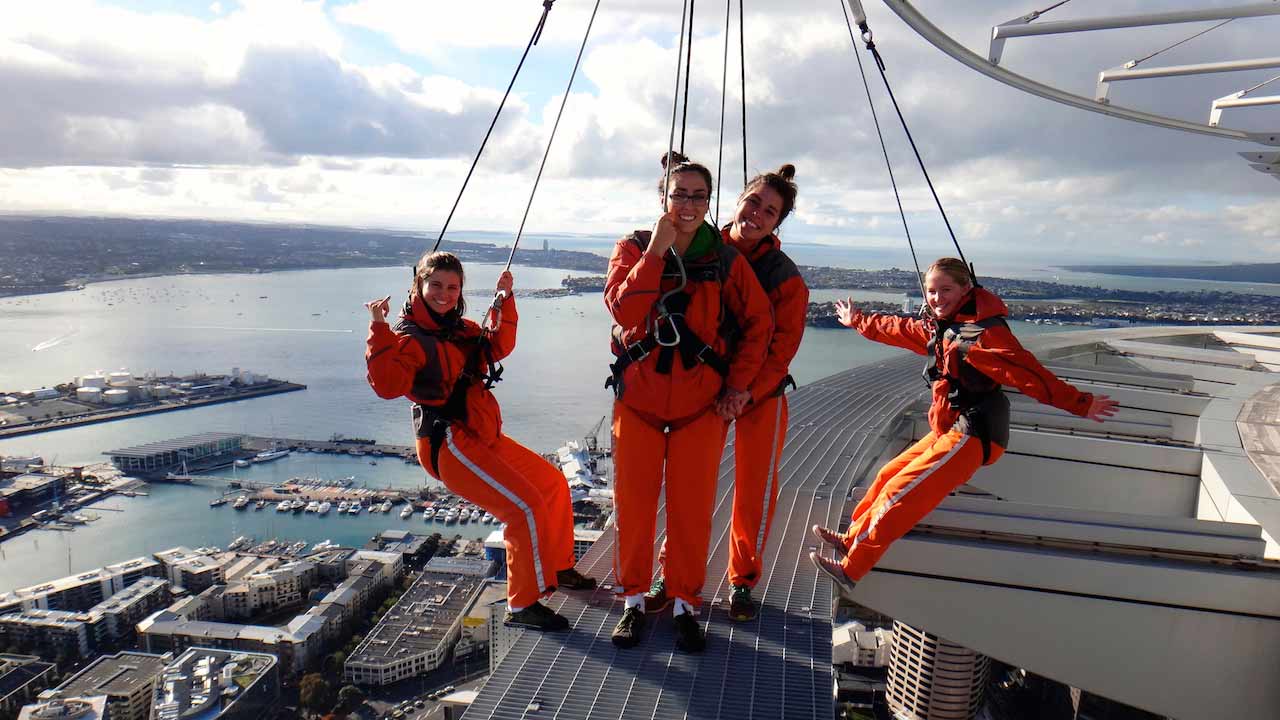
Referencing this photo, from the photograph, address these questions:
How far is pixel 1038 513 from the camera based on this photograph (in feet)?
8.93

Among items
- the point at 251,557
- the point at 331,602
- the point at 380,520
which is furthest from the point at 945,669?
the point at 380,520

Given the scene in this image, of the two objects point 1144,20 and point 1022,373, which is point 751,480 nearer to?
point 1022,373

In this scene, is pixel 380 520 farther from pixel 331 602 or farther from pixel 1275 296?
pixel 1275 296

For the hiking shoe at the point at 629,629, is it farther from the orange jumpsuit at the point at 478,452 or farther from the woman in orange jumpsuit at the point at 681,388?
the orange jumpsuit at the point at 478,452

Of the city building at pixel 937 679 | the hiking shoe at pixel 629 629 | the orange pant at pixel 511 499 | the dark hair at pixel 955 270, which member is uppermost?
the dark hair at pixel 955 270

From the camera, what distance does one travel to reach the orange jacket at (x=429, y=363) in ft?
6.59

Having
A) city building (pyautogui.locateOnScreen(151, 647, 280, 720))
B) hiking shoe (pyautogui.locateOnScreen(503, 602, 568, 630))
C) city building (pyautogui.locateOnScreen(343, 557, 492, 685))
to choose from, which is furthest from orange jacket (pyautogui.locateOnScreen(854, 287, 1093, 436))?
city building (pyautogui.locateOnScreen(151, 647, 280, 720))

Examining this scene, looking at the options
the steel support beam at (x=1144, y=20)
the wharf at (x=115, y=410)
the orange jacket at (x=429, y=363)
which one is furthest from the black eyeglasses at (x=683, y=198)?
the wharf at (x=115, y=410)

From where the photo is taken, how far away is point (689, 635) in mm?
2064

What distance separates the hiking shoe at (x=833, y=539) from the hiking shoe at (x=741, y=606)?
A: 563 mm

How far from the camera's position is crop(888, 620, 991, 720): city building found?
489cm

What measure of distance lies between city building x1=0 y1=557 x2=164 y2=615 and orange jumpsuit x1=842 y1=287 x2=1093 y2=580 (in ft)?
42.3

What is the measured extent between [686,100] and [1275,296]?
37.8 m

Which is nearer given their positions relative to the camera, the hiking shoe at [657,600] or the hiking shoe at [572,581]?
the hiking shoe at [657,600]
